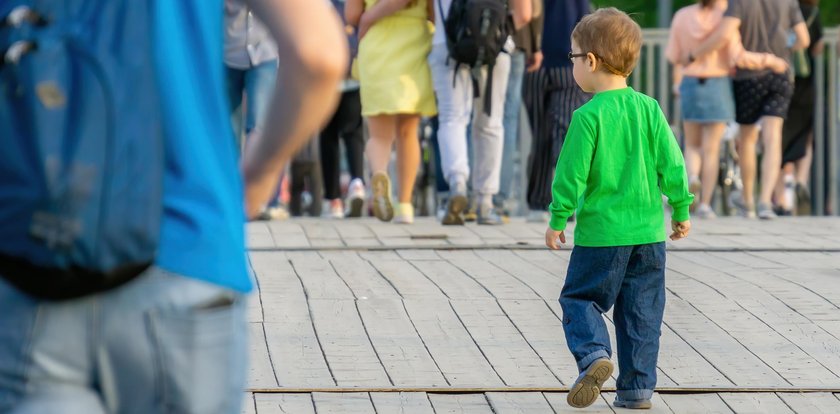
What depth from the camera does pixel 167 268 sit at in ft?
7.58

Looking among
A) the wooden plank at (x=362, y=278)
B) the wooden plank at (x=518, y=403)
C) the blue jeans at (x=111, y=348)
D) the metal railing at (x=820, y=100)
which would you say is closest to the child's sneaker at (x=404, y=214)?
the wooden plank at (x=362, y=278)

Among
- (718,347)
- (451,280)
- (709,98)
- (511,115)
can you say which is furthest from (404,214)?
(718,347)

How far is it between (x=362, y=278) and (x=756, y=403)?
2.82m

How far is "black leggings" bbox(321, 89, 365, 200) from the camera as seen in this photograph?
12.7 metres

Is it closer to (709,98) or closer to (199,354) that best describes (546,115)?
(709,98)

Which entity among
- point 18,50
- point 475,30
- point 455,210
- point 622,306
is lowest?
point 455,210

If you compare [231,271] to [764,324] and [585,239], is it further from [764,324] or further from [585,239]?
[764,324]

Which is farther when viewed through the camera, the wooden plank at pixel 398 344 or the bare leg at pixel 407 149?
the bare leg at pixel 407 149

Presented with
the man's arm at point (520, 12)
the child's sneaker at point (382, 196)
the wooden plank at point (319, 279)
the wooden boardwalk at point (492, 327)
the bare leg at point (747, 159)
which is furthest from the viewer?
the bare leg at point (747, 159)

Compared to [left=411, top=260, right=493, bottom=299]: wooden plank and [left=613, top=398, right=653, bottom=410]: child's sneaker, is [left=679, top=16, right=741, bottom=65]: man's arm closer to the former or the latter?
[left=411, top=260, right=493, bottom=299]: wooden plank

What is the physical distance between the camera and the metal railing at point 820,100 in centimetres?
1481

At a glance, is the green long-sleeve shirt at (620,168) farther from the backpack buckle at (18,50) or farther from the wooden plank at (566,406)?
the backpack buckle at (18,50)

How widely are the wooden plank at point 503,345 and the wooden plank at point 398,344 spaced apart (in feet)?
0.72

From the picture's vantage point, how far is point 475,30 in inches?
402
